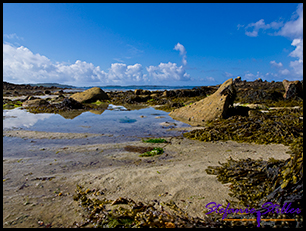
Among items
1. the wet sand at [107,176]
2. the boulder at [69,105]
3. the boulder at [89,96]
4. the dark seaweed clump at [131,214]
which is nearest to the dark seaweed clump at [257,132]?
the wet sand at [107,176]

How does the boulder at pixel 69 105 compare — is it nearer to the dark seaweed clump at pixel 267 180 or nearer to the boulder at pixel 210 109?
the boulder at pixel 210 109

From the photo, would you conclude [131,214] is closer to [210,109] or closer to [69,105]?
[210,109]

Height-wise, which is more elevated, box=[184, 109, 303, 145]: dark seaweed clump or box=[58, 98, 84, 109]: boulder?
box=[58, 98, 84, 109]: boulder

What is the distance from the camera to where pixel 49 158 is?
13.9 ft

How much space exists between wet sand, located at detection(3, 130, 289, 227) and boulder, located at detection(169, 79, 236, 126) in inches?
123

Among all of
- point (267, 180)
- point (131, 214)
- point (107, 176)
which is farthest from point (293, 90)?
point (131, 214)

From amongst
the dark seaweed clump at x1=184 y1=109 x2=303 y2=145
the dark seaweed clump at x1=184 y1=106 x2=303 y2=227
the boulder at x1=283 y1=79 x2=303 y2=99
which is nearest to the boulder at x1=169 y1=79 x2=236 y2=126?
the dark seaweed clump at x1=184 y1=109 x2=303 y2=145

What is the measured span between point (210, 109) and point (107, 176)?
6517 mm

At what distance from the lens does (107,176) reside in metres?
3.21

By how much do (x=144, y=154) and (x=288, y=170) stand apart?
2.85m

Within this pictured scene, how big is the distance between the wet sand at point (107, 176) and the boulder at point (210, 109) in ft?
10.2

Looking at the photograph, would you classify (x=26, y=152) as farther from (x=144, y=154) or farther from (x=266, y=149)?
(x=266, y=149)

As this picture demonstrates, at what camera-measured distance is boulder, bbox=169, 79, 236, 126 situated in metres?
8.30

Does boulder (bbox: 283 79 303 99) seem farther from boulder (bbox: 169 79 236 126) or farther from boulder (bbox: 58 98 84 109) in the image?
boulder (bbox: 58 98 84 109)
